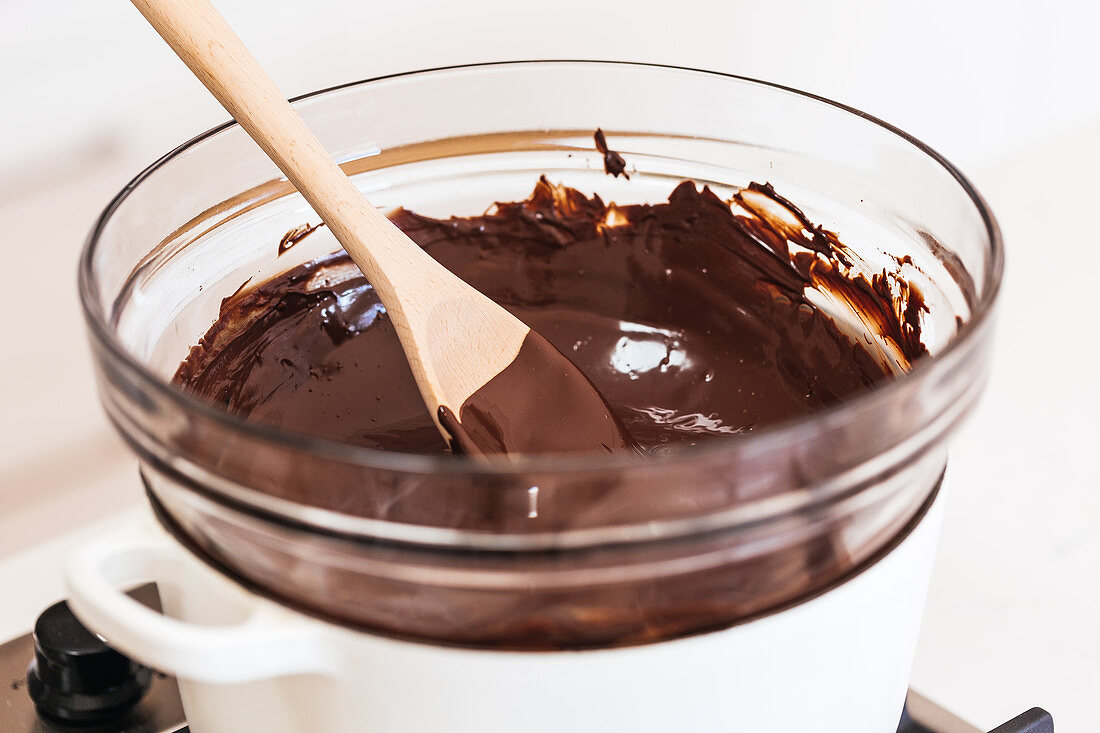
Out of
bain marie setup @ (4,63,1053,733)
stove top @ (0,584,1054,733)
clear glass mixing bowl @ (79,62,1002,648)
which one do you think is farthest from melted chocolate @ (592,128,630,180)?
stove top @ (0,584,1054,733)

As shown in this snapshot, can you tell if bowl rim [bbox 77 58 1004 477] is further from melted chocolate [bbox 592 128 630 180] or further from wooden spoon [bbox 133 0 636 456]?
melted chocolate [bbox 592 128 630 180]

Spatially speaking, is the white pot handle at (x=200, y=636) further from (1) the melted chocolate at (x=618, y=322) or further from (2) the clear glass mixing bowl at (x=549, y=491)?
(1) the melted chocolate at (x=618, y=322)

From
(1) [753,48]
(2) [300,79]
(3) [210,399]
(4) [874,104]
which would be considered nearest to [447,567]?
(3) [210,399]

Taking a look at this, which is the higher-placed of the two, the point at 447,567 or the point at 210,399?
the point at 210,399

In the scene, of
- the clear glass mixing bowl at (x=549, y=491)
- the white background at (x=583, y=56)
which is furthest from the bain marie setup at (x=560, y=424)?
the white background at (x=583, y=56)

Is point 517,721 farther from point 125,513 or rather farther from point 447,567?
point 125,513

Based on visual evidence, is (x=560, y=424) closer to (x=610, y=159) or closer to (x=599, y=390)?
(x=599, y=390)
